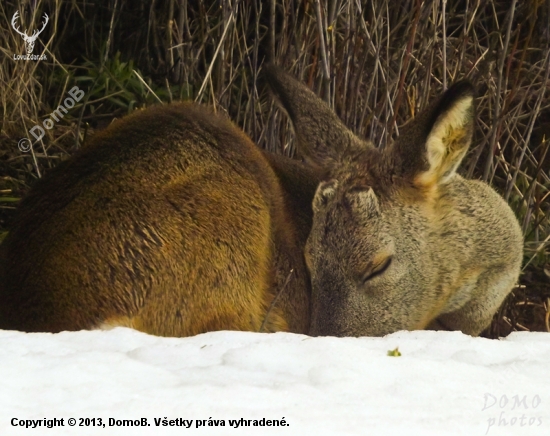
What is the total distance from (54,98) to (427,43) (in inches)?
105

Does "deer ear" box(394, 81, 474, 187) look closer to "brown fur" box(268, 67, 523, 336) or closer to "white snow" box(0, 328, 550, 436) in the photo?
"brown fur" box(268, 67, 523, 336)

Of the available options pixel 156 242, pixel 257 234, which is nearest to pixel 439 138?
pixel 257 234

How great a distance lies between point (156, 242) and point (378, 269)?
998mm

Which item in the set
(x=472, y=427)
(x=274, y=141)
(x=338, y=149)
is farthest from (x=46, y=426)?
(x=274, y=141)

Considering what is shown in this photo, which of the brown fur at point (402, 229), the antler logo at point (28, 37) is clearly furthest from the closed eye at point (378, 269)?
the antler logo at point (28, 37)

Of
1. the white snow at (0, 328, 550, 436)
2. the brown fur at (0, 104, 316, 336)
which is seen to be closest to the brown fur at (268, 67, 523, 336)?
the brown fur at (0, 104, 316, 336)

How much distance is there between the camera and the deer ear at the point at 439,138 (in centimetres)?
441

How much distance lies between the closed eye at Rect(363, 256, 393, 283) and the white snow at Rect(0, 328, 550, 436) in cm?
39

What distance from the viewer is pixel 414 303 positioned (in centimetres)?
460

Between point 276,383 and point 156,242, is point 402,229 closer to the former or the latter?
point 156,242

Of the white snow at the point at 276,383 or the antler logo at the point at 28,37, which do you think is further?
the antler logo at the point at 28,37

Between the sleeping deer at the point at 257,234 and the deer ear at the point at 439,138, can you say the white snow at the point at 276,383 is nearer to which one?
the sleeping deer at the point at 257,234

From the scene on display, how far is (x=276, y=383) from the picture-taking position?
133 inches

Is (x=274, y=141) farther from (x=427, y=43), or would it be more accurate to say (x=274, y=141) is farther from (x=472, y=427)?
(x=472, y=427)
